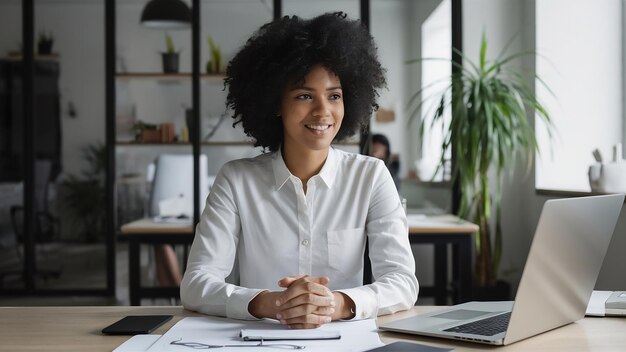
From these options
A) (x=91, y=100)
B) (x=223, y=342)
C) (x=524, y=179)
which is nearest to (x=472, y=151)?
(x=524, y=179)

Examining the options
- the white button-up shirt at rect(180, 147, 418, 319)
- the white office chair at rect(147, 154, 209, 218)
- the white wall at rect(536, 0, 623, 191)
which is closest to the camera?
the white button-up shirt at rect(180, 147, 418, 319)

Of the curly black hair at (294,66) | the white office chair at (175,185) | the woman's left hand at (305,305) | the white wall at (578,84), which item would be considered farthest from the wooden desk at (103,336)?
the white office chair at (175,185)

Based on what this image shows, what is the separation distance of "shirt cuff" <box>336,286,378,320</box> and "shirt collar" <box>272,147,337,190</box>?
51cm

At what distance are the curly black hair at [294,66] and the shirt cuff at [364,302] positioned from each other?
0.66m

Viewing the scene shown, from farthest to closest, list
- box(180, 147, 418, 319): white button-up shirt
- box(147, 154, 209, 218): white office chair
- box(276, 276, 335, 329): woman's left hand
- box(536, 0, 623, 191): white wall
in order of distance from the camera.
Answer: box(147, 154, 209, 218): white office chair
box(536, 0, 623, 191): white wall
box(180, 147, 418, 319): white button-up shirt
box(276, 276, 335, 329): woman's left hand

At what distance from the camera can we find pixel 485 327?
1443 millimetres

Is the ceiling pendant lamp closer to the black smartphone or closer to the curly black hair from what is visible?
the curly black hair

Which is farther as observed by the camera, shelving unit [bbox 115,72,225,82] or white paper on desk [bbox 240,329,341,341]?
shelving unit [bbox 115,72,225,82]

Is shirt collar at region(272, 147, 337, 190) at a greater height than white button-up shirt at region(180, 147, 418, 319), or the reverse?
shirt collar at region(272, 147, 337, 190)

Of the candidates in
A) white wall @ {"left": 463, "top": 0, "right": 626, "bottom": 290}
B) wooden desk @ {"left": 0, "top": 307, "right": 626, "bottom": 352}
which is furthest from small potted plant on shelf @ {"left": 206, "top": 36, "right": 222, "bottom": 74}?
wooden desk @ {"left": 0, "top": 307, "right": 626, "bottom": 352}

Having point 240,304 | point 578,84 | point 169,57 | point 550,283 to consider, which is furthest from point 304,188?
point 169,57

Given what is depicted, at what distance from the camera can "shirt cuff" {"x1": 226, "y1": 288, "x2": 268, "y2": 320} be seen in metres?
1.64

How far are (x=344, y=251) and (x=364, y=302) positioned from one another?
446 millimetres

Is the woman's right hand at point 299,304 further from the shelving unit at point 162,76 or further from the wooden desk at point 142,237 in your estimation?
the shelving unit at point 162,76
